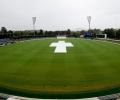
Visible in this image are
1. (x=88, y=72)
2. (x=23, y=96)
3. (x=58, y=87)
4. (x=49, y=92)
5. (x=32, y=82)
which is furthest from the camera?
(x=88, y=72)

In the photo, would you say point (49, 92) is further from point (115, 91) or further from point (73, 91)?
point (115, 91)

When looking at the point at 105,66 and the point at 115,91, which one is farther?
the point at 105,66

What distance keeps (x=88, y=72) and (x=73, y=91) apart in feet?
13.1

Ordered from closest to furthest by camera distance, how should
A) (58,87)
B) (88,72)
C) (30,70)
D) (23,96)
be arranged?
(23,96), (58,87), (88,72), (30,70)

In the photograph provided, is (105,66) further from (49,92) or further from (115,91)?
(49,92)

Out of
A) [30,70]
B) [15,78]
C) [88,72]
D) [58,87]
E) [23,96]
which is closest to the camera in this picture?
[23,96]

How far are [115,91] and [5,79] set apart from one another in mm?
6637

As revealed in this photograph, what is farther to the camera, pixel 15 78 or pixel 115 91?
pixel 15 78

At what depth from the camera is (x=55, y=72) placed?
15078 millimetres

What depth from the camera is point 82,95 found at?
410 inches

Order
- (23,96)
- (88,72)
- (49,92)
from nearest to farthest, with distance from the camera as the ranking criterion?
(23,96) → (49,92) → (88,72)

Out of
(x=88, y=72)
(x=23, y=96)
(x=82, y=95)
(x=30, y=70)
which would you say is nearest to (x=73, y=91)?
(x=82, y=95)

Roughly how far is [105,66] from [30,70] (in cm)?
566

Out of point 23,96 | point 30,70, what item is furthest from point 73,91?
point 30,70
